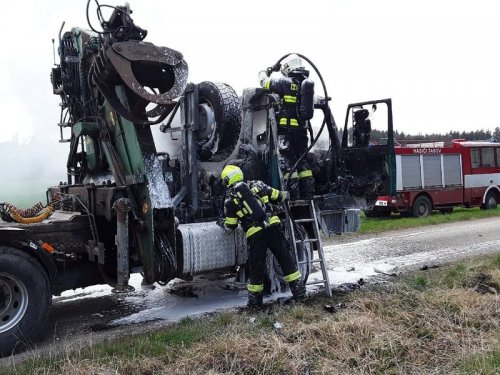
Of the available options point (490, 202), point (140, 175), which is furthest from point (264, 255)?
point (490, 202)

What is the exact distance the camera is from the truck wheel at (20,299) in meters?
4.69

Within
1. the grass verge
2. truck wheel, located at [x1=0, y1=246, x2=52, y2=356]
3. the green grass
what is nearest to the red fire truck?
the green grass

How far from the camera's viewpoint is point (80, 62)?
20.6 ft

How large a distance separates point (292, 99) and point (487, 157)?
15228mm

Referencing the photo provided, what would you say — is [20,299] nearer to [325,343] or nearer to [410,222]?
[325,343]

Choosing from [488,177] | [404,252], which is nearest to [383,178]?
[404,252]

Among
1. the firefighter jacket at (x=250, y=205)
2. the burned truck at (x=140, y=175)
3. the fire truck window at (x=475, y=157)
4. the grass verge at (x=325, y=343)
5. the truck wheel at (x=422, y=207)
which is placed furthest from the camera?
the fire truck window at (x=475, y=157)

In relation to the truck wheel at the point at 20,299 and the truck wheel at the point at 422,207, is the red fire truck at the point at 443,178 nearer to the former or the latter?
the truck wheel at the point at 422,207

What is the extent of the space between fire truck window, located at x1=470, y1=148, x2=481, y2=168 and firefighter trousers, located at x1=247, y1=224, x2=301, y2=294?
14707 millimetres

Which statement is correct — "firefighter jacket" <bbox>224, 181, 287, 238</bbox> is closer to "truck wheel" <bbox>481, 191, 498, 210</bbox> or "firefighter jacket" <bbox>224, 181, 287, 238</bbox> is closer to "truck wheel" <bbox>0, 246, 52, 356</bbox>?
"truck wheel" <bbox>0, 246, 52, 356</bbox>

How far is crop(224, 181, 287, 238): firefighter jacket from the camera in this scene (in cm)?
598

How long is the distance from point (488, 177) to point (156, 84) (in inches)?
660

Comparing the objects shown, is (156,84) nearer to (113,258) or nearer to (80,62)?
(80,62)

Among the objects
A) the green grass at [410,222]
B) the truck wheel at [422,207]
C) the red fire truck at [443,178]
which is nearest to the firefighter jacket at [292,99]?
the green grass at [410,222]
